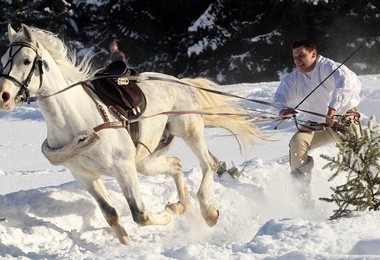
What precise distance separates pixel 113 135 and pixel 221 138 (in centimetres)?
690

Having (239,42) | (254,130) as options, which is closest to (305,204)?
(254,130)

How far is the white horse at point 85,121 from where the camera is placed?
5.39 metres

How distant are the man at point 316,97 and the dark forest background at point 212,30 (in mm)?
15050

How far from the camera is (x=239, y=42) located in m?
23.4

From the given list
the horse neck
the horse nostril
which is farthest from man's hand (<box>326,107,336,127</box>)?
the horse nostril

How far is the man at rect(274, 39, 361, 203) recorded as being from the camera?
710cm

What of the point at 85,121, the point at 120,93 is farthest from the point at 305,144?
the point at 85,121

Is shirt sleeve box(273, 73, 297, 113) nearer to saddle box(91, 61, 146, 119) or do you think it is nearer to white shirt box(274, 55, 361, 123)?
white shirt box(274, 55, 361, 123)

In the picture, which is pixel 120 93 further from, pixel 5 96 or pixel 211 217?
pixel 211 217

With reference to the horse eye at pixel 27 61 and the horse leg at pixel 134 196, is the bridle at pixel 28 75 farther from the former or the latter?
the horse leg at pixel 134 196

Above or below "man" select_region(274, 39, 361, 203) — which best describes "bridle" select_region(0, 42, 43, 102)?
above

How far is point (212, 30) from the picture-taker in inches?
920

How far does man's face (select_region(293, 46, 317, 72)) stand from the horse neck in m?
2.21

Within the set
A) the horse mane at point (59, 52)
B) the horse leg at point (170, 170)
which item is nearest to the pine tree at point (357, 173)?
the horse leg at point (170, 170)
